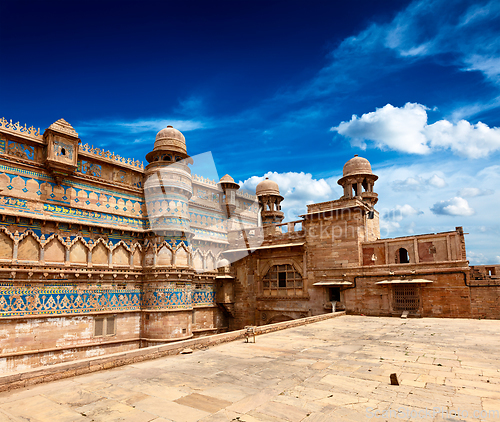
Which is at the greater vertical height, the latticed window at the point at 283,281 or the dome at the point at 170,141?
the dome at the point at 170,141

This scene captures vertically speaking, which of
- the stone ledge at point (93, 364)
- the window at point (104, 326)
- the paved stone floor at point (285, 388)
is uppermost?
the stone ledge at point (93, 364)

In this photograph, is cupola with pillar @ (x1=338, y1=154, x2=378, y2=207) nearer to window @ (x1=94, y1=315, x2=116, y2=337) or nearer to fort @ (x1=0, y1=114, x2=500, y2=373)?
fort @ (x1=0, y1=114, x2=500, y2=373)

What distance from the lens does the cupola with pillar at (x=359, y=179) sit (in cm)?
2656

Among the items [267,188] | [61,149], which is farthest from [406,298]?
[61,149]

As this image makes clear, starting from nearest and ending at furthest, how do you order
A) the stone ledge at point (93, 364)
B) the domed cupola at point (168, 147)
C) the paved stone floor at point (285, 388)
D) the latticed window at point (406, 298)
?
the paved stone floor at point (285, 388) < the stone ledge at point (93, 364) < the latticed window at point (406, 298) < the domed cupola at point (168, 147)

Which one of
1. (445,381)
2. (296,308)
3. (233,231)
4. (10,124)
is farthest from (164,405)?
(233,231)

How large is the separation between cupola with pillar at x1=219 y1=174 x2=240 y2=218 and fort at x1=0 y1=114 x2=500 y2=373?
1214 millimetres

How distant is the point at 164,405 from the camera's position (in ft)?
18.1

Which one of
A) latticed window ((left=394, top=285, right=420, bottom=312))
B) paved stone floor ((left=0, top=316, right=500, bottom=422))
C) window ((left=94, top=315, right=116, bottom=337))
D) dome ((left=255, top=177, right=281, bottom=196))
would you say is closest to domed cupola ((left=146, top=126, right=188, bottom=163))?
window ((left=94, top=315, right=116, bottom=337))

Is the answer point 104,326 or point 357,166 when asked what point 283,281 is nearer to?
point 357,166

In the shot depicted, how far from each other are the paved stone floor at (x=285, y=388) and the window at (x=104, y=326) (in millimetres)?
10540

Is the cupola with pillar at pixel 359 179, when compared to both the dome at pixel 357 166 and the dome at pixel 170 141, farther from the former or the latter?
the dome at pixel 170 141

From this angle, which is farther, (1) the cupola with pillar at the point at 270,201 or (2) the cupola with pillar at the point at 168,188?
(1) the cupola with pillar at the point at 270,201

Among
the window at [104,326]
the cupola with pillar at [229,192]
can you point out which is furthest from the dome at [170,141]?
the window at [104,326]
